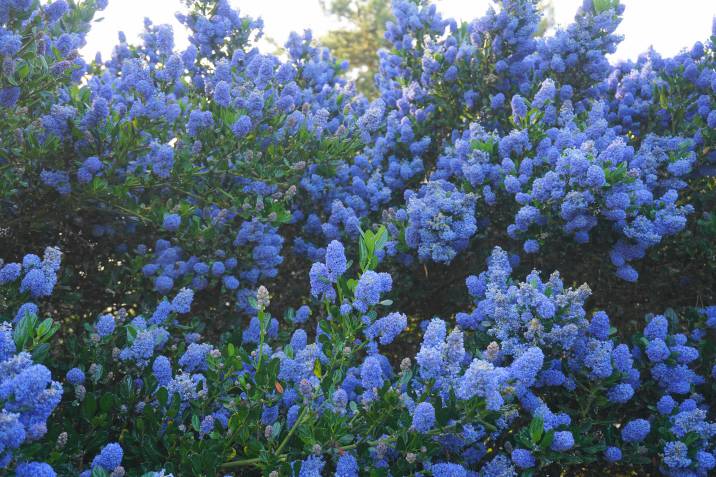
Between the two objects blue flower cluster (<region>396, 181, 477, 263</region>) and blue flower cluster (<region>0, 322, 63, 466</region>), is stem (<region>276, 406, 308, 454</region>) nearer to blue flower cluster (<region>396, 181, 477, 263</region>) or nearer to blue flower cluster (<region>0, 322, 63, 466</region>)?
blue flower cluster (<region>0, 322, 63, 466</region>)

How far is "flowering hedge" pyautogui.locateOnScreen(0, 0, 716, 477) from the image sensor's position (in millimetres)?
2557

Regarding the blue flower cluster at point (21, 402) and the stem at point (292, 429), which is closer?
the blue flower cluster at point (21, 402)

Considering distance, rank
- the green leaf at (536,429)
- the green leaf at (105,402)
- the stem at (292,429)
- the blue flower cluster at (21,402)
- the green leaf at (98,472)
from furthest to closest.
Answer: the green leaf at (536,429) → the green leaf at (105,402) → the stem at (292,429) → the green leaf at (98,472) → the blue flower cluster at (21,402)

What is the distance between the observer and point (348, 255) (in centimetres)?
468

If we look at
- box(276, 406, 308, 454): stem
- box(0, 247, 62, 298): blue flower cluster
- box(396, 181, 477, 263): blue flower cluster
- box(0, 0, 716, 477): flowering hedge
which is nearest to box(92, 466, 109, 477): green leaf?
box(0, 0, 716, 477): flowering hedge

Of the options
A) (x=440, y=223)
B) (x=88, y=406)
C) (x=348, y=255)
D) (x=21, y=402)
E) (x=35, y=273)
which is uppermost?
(x=348, y=255)

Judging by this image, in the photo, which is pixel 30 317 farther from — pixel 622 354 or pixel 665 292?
pixel 665 292

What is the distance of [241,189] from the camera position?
13.6 feet

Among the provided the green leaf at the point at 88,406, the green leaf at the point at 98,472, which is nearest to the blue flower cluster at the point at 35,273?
the green leaf at the point at 88,406

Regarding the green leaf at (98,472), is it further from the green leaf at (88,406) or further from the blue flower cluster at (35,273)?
the blue flower cluster at (35,273)

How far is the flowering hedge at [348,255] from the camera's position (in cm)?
256

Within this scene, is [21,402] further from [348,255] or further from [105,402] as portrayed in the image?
[348,255]

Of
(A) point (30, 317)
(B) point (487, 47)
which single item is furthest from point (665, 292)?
(A) point (30, 317)

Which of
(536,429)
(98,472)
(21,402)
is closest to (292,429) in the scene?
(98,472)
